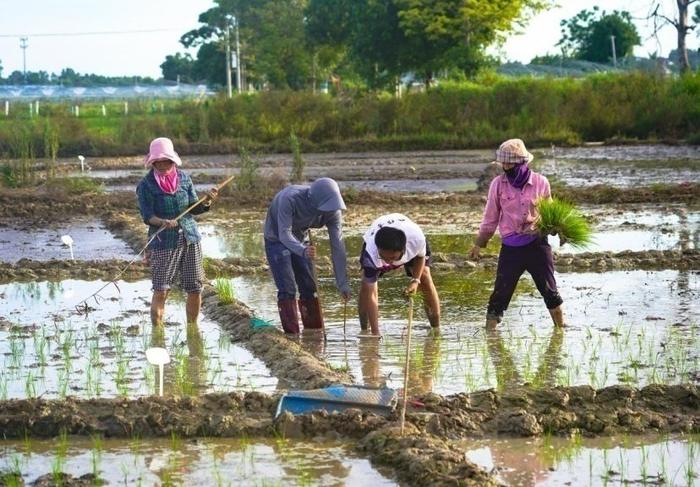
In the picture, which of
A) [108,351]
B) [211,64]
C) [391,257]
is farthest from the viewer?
[211,64]

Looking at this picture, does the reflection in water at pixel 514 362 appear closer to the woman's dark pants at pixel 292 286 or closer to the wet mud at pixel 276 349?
the wet mud at pixel 276 349

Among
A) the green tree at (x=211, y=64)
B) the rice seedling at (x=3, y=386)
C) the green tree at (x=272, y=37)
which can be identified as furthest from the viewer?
the green tree at (x=211, y=64)

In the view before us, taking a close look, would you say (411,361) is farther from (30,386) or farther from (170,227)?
(30,386)

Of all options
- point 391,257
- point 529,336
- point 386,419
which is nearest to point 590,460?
point 386,419

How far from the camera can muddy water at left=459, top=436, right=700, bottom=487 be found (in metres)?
5.67

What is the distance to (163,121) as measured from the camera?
3466 cm

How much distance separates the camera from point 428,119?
1348 inches

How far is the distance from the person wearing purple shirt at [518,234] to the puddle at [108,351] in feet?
6.17

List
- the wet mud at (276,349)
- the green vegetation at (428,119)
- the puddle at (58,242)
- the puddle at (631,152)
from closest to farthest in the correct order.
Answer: the wet mud at (276,349), the puddle at (58,242), the puddle at (631,152), the green vegetation at (428,119)

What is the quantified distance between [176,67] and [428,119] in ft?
263

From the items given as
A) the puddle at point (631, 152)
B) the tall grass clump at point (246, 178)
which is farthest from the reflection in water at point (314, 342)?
the puddle at point (631, 152)

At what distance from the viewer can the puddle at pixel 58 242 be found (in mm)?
13992

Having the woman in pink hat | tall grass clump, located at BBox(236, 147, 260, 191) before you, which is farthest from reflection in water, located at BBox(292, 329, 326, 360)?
tall grass clump, located at BBox(236, 147, 260, 191)

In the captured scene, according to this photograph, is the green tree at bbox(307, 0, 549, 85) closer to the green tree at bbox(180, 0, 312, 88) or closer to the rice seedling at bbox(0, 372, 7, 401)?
the green tree at bbox(180, 0, 312, 88)
